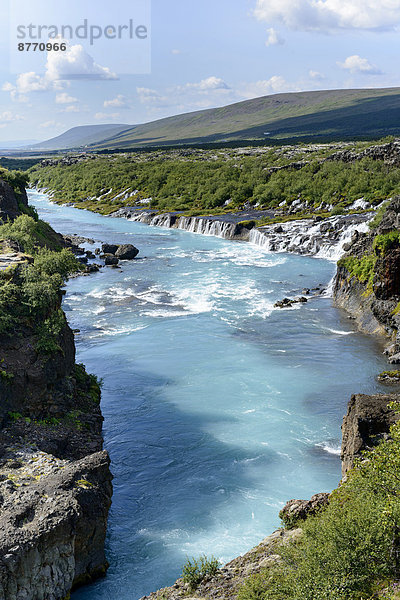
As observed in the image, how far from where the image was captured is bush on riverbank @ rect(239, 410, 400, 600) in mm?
11578

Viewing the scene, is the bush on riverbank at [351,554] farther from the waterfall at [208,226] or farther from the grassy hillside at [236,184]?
the grassy hillside at [236,184]

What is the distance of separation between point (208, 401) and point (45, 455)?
13.1 meters

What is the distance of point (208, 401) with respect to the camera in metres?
30.5

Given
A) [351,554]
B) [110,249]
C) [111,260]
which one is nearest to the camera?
[351,554]

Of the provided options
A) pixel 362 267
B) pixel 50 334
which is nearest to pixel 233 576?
pixel 50 334

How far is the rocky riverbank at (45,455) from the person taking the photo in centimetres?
1488

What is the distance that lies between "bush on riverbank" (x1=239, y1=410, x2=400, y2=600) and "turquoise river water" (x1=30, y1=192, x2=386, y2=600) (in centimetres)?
574

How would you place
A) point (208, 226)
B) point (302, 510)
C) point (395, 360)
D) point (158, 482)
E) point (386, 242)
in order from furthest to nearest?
1. point (208, 226)
2. point (386, 242)
3. point (395, 360)
4. point (158, 482)
5. point (302, 510)

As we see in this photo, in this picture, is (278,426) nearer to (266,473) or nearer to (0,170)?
(266,473)

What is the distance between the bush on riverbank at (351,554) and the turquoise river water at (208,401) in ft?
18.8

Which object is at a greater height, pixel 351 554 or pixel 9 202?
pixel 9 202

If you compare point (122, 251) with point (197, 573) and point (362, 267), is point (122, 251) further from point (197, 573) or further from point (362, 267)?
point (197, 573)

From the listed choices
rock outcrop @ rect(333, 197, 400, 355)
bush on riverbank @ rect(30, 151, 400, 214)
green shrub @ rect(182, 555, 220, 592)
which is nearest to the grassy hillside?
bush on riverbank @ rect(30, 151, 400, 214)

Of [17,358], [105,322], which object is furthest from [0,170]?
[17,358]
